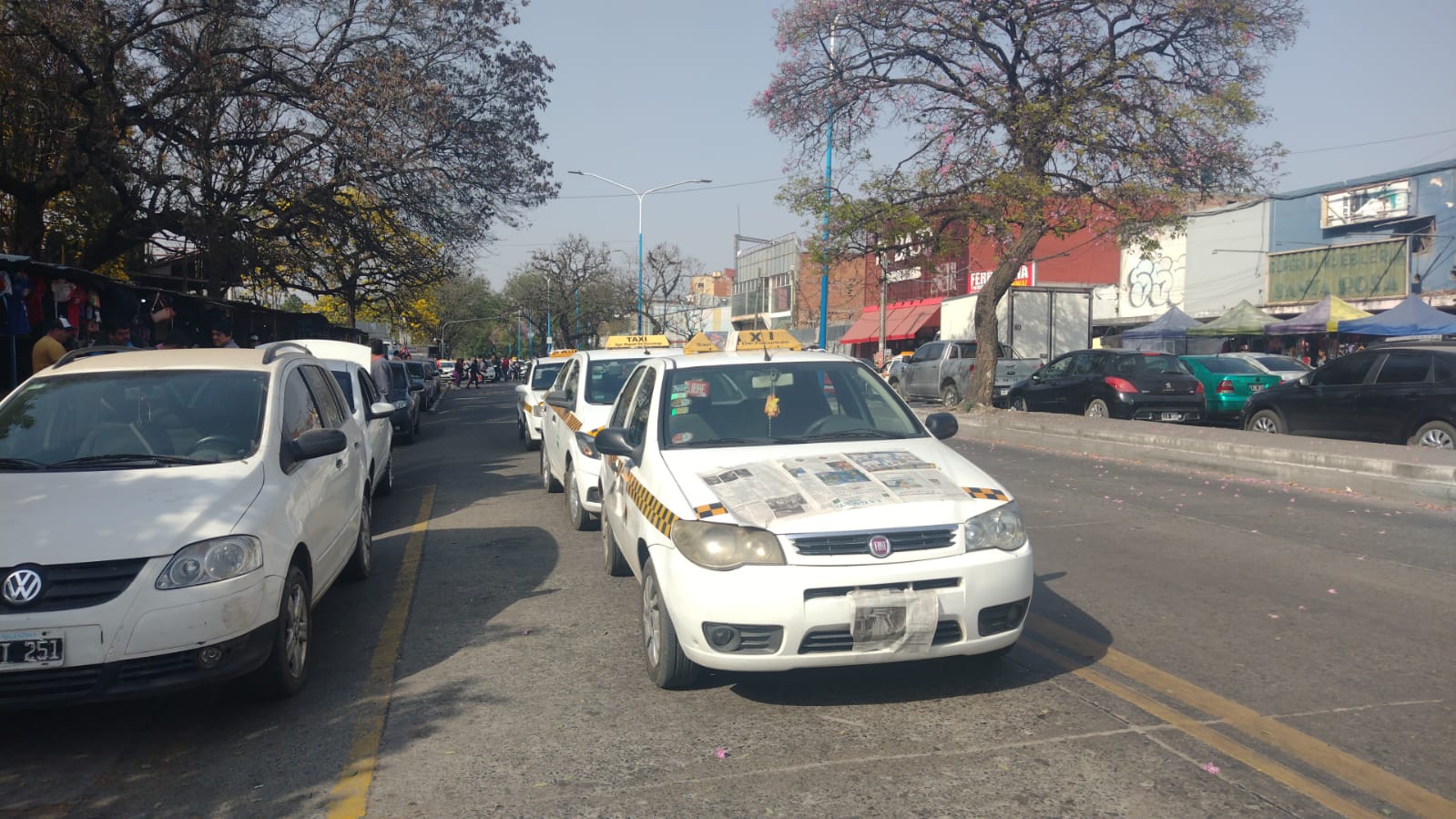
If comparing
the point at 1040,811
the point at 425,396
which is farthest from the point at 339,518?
the point at 425,396

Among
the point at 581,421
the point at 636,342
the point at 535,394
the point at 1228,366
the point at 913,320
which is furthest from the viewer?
the point at 913,320

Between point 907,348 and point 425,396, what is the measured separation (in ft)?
86.6

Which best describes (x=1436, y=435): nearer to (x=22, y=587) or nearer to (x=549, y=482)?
(x=549, y=482)

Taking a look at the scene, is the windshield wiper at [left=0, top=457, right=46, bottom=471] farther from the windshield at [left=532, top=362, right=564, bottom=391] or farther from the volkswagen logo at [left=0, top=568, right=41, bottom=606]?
the windshield at [left=532, top=362, right=564, bottom=391]

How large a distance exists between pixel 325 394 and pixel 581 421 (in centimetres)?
297

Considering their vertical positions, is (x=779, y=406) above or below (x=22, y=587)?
above

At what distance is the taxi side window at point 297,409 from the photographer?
18.7 ft

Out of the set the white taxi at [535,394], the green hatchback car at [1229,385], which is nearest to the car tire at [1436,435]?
the green hatchback car at [1229,385]

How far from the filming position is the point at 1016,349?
26312 mm

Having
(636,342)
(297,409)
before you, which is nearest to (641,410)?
(297,409)

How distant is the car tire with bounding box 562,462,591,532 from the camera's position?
Answer: 920 centimetres

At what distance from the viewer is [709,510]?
450 centimetres

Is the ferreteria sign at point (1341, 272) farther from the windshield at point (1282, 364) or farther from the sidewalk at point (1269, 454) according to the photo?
the sidewalk at point (1269, 454)

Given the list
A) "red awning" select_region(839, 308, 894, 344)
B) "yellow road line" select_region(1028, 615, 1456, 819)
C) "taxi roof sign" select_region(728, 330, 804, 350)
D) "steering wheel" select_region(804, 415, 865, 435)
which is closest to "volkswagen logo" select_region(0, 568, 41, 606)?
"steering wheel" select_region(804, 415, 865, 435)
